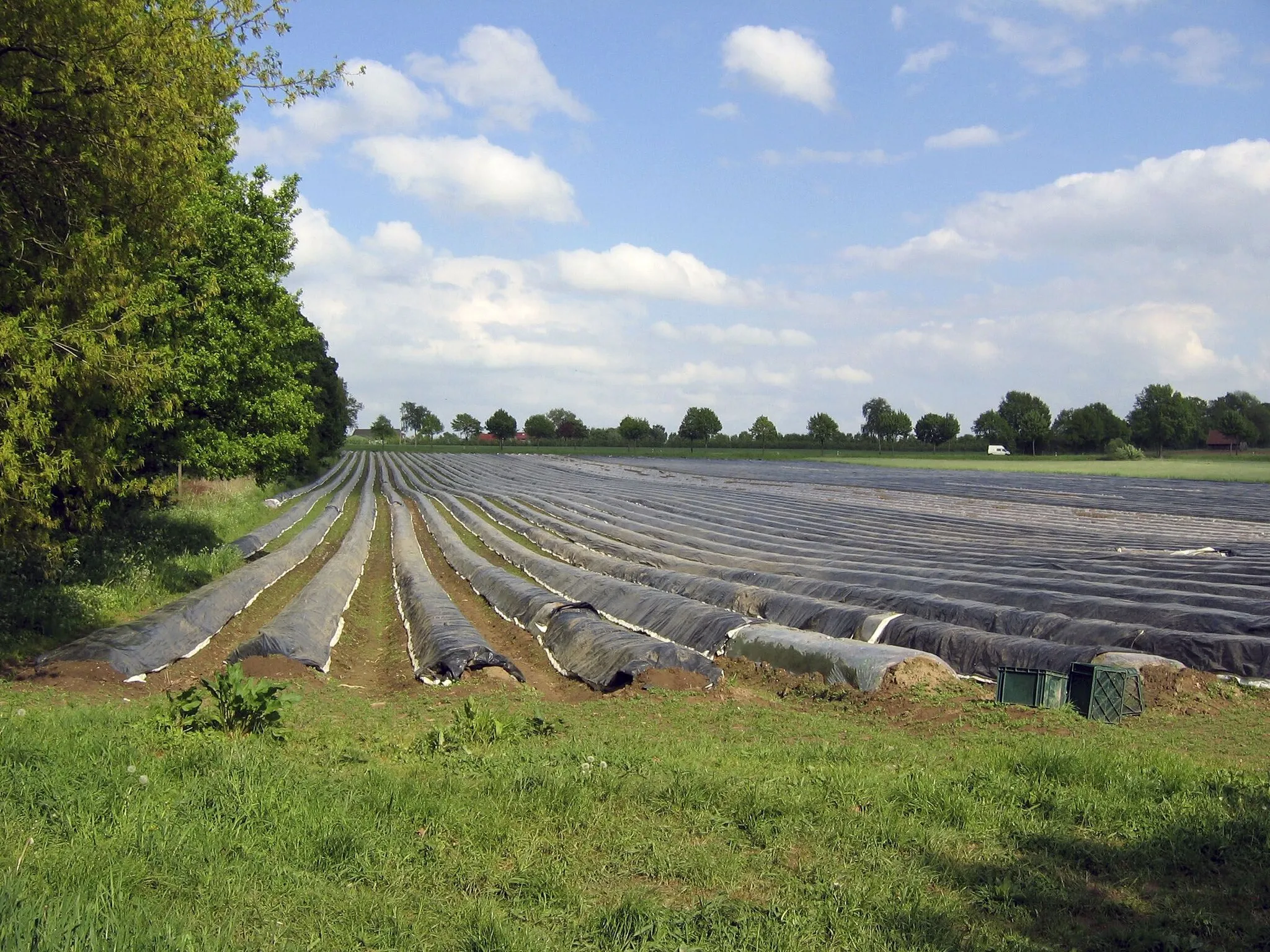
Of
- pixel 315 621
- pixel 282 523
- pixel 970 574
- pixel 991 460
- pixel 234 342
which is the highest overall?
pixel 234 342

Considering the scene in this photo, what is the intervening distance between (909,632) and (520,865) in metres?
8.66

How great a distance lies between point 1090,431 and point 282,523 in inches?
4456

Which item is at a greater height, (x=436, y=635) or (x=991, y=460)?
(x=991, y=460)

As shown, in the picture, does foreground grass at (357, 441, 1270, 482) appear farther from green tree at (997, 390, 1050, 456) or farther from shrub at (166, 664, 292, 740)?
shrub at (166, 664, 292, 740)

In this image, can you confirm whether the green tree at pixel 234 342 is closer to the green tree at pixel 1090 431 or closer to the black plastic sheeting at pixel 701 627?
the black plastic sheeting at pixel 701 627

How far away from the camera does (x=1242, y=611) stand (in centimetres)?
1372

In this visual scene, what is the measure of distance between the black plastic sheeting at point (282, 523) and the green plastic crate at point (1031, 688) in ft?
63.1

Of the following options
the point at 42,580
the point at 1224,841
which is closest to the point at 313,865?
the point at 1224,841

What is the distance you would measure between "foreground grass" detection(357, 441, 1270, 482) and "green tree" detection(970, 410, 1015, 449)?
19.9 metres

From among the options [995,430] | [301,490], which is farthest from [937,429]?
[301,490]

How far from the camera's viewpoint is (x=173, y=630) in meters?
13.4

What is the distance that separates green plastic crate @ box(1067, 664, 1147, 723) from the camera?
31.5 feet

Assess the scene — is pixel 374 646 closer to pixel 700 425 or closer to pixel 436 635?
pixel 436 635

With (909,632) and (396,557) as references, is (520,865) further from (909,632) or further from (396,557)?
(396,557)
